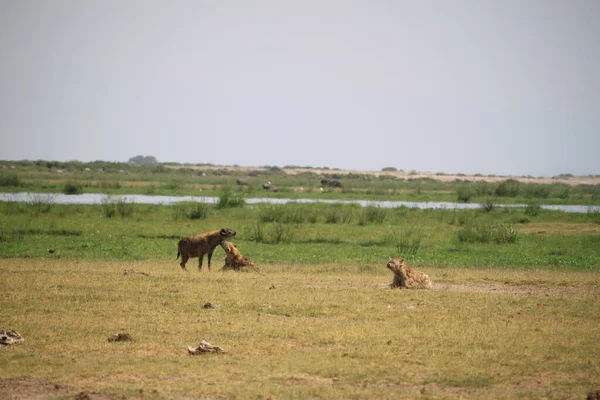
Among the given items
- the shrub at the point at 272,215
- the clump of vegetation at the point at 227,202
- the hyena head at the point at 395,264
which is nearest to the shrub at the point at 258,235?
the shrub at the point at 272,215

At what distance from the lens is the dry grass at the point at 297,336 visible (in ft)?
30.4

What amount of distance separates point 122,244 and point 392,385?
16173 millimetres

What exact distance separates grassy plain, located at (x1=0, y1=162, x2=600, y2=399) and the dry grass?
37 millimetres

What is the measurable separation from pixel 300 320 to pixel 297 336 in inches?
51.1

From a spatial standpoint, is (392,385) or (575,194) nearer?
(392,385)

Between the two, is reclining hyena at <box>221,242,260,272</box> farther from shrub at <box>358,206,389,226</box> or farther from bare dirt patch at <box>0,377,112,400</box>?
shrub at <box>358,206,389,226</box>

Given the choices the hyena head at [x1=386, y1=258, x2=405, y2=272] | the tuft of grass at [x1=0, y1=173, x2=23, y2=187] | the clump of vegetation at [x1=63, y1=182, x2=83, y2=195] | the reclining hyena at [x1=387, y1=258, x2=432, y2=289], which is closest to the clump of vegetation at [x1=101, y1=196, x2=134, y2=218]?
the clump of vegetation at [x1=63, y1=182, x2=83, y2=195]

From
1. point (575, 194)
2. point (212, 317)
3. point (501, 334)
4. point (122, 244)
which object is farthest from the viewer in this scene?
point (575, 194)

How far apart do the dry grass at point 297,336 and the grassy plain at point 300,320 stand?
37 millimetres

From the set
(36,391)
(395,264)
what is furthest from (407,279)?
(36,391)

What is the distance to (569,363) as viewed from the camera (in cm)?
1030

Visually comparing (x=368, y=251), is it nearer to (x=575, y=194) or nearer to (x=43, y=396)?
(x=43, y=396)

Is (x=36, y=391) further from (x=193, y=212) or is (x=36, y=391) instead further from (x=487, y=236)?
(x=193, y=212)

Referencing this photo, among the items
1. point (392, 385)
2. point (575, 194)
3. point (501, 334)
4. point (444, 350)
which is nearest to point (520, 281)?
point (501, 334)
